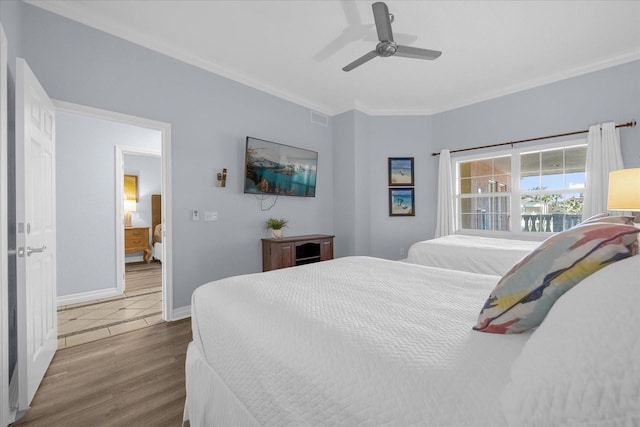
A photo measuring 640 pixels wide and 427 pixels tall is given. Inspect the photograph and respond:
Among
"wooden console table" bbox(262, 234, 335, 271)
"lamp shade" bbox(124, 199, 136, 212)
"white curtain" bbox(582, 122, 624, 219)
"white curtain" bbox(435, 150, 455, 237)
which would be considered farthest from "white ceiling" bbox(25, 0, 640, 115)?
"lamp shade" bbox(124, 199, 136, 212)

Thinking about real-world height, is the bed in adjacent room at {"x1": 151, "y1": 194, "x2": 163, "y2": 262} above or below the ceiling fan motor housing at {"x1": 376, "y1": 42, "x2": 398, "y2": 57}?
below

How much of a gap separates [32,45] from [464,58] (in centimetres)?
408

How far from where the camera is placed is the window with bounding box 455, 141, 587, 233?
3623 mm

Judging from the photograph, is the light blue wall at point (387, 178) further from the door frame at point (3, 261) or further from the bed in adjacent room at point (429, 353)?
the door frame at point (3, 261)

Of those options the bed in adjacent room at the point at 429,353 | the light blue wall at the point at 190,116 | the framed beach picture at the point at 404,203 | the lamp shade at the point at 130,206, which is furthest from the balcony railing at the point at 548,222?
the lamp shade at the point at 130,206

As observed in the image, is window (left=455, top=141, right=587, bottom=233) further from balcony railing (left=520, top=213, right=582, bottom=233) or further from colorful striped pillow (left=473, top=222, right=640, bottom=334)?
colorful striped pillow (left=473, top=222, right=640, bottom=334)

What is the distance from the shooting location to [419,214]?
4.70m

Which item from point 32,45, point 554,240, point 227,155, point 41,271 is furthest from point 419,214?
point 32,45

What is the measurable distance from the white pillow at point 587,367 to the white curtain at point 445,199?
4.04m

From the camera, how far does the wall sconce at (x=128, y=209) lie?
19.9 feet

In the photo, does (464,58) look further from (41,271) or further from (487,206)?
(41,271)

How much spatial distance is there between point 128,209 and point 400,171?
575 centimetres

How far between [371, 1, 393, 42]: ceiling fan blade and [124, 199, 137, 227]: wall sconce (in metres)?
6.16

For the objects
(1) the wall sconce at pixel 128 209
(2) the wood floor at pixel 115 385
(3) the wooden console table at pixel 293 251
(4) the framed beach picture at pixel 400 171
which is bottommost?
(2) the wood floor at pixel 115 385
